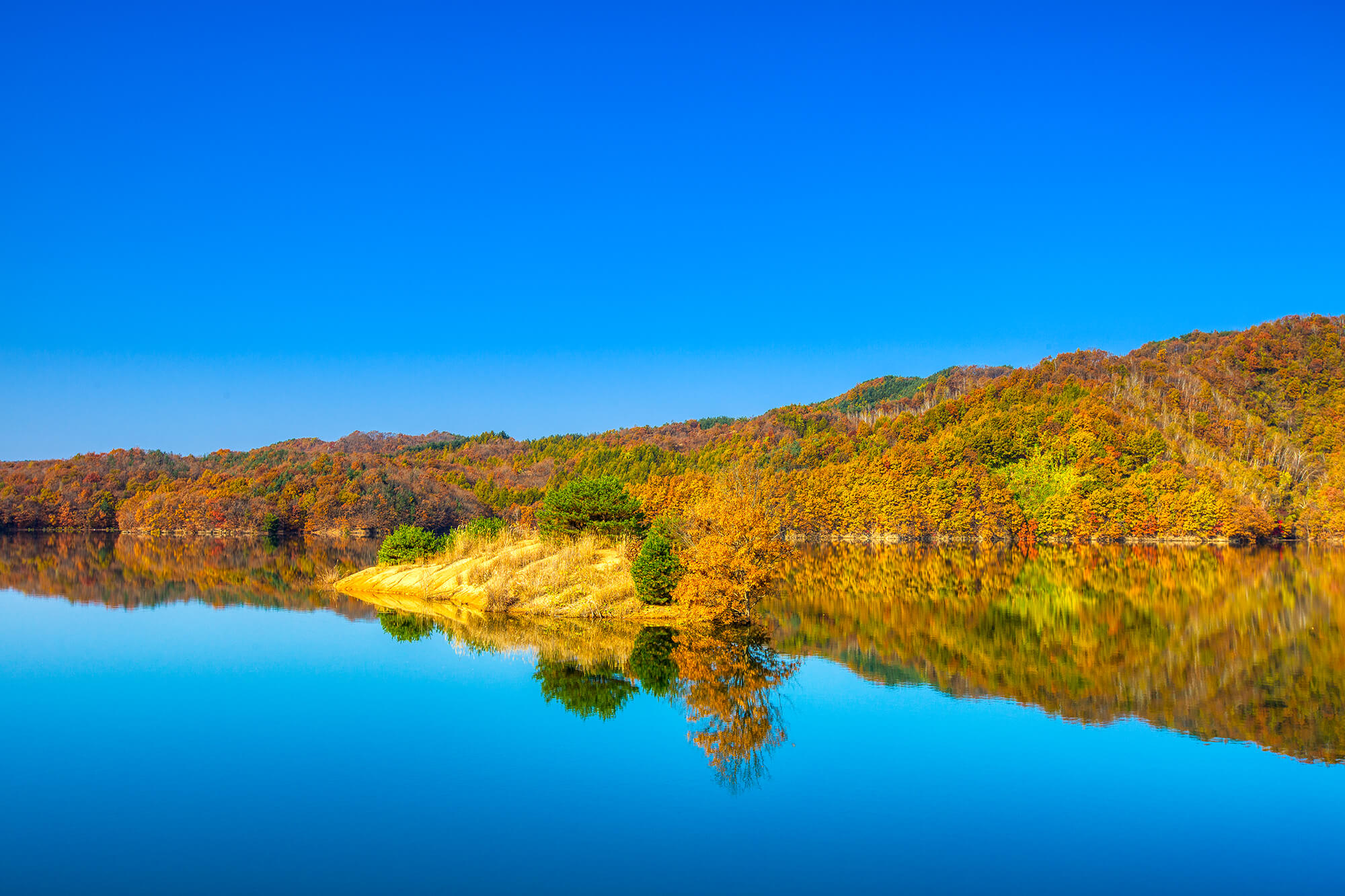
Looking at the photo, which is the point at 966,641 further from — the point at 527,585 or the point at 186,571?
the point at 186,571

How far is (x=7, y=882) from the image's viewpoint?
8.69 m

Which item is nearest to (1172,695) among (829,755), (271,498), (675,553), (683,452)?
(829,755)

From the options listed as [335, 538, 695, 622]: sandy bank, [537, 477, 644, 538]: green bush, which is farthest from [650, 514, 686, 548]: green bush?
[537, 477, 644, 538]: green bush

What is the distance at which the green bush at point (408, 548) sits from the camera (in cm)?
3750

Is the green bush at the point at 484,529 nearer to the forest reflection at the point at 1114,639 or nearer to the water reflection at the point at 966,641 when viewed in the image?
the water reflection at the point at 966,641

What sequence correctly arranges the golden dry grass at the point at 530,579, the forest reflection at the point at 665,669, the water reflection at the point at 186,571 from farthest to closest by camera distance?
the water reflection at the point at 186,571, the golden dry grass at the point at 530,579, the forest reflection at the point at 665,669

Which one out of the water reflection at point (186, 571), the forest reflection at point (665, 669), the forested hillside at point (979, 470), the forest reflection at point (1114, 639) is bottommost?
the forest reflection at point (1114, 639)

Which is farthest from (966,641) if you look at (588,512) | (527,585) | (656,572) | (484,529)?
(484,529)

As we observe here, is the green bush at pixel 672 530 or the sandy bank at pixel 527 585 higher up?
the green bush at pixel 672 530

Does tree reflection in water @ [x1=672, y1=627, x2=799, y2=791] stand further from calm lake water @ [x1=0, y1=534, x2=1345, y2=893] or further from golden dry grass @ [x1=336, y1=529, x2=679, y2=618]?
golden dry grass @ [x1=336, y1=529, x2=679, y2=618]

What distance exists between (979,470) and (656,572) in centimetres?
6332

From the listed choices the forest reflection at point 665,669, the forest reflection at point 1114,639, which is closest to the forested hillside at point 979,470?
the forest reflection at point 1114,639

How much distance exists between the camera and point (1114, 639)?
870 inches

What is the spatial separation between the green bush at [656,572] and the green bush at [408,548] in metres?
14.5
